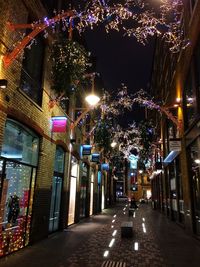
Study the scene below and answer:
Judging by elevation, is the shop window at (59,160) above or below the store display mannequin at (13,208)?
above

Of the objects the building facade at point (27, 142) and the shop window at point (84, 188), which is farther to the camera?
the shop window at point (84, 188)

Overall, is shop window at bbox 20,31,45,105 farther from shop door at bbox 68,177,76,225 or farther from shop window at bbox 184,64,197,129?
shop door at bbox 68,177,76,225

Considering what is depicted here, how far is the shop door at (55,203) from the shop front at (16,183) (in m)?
2.72

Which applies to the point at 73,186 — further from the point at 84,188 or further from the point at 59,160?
the point at 84,188

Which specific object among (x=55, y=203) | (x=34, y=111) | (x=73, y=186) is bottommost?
(x=55, y=203)

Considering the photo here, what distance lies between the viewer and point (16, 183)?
29.6 ft

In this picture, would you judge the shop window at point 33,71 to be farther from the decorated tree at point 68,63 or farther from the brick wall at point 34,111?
the decorated tree at point 68,63

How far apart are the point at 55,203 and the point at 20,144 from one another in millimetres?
4880

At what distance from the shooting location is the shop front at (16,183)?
319 inches

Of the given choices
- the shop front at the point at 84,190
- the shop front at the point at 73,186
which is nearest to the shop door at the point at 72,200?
the shop front at the point at 73,186

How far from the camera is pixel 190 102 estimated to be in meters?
13.2

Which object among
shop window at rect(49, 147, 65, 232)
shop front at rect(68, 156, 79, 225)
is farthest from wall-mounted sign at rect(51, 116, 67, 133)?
shop front at rect(68, 156, 79, 225)

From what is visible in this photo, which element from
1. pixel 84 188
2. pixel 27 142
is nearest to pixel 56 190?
pixel 27 142

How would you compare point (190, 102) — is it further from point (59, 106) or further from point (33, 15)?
point (33, 15)
